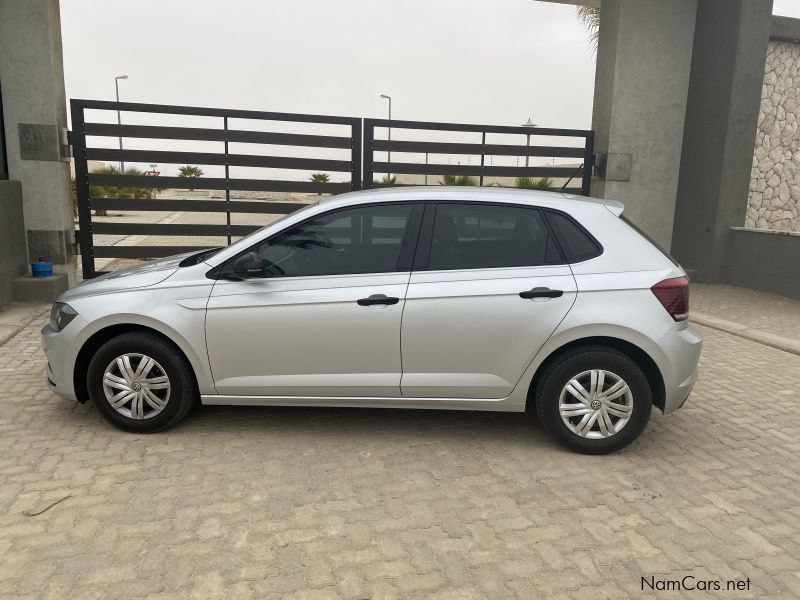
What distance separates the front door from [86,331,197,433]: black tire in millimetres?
229

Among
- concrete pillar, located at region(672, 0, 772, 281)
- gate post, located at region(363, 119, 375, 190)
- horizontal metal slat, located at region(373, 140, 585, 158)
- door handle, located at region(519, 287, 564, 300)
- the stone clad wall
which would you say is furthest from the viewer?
the stone clad wall

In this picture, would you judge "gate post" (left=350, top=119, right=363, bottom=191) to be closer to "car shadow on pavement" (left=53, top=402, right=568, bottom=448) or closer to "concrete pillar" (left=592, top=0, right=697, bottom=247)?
"concrete pillar" (left=592, top=0, right=697, bottom=247)

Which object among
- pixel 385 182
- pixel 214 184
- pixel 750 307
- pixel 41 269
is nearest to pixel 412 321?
pixel 385 182

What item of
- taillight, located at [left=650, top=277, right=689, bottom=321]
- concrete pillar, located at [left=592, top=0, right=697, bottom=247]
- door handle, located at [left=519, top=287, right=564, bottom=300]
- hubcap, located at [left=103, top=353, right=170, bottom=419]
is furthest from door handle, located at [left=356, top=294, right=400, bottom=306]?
concrete pillar, located at [left=592, top=0, right=697, bottom=247]

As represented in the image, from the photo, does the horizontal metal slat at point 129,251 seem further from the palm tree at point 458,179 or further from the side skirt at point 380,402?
the side skirt at point 380,402

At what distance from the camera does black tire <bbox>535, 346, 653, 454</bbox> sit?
3.78m

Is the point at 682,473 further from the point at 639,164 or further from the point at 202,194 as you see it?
the point at 202,194

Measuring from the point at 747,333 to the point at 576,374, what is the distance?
4.73 meters

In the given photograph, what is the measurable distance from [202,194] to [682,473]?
29.8m

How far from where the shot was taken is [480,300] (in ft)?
12.4

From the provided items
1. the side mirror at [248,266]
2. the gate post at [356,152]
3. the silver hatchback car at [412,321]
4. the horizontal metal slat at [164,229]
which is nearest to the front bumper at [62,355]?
the silver hatchback car at [412,321]

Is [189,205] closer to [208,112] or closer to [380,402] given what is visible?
[208,112]

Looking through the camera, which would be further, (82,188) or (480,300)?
(82,188)

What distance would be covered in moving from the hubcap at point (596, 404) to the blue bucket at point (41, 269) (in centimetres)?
723
